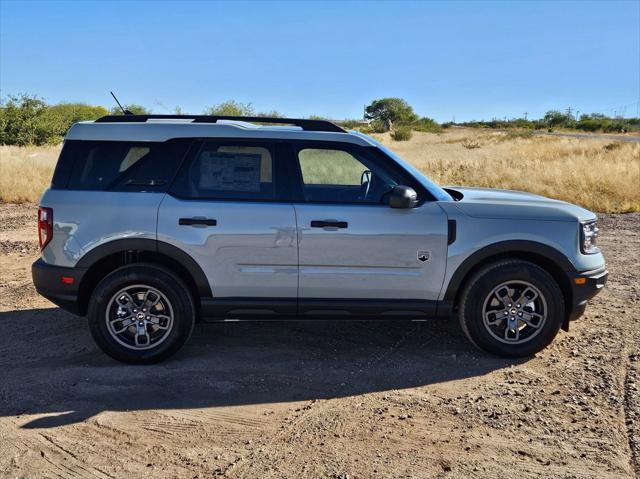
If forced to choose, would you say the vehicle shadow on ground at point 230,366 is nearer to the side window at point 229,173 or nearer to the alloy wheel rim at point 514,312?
the alloy wheel rim at point 514,312

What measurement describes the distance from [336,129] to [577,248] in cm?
219

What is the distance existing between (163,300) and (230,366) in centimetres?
75

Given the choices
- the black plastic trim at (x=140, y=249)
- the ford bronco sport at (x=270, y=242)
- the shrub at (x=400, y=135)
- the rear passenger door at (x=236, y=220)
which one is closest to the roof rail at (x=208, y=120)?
the ford bronco sport at (x=270, y=242)

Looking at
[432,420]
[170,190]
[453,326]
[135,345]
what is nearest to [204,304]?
[135,345]

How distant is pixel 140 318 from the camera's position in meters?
4.85

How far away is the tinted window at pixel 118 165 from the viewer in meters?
4.83

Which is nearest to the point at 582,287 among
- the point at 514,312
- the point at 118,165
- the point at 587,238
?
the point at 587,238

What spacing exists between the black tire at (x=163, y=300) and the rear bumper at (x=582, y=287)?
3073mm

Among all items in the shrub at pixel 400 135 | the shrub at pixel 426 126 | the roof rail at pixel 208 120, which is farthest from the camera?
the shrub at pixel 426 126

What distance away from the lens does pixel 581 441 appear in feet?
12.1

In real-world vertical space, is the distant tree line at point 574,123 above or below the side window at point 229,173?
above

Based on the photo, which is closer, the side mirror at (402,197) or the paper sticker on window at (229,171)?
the side mirror at (402,197)

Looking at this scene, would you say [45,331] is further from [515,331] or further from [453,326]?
[515,331]

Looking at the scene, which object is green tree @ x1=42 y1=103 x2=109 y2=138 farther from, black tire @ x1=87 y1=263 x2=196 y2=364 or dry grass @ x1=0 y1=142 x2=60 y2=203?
black tire @ x1=87 y1=263 x2=196 y2=364
